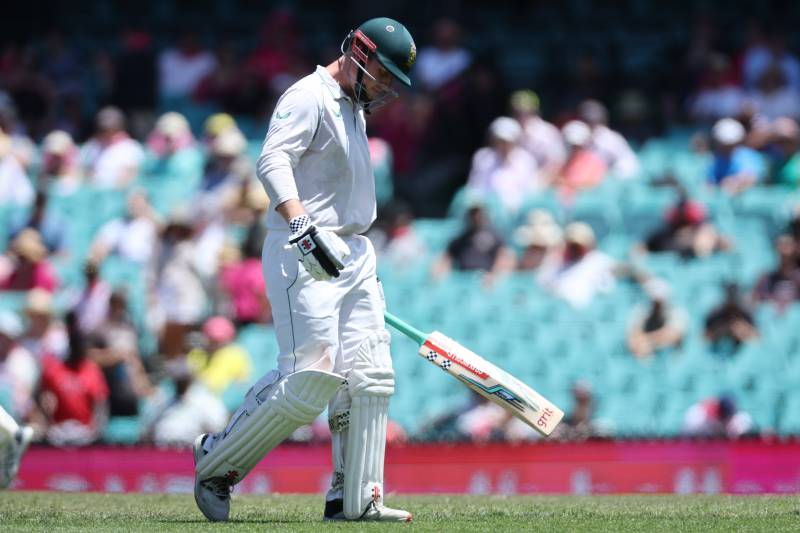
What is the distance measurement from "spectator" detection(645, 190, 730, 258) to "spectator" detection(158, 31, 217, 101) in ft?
19.9

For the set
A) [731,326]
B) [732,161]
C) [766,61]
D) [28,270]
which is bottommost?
[731,326]

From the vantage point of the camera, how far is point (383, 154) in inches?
520

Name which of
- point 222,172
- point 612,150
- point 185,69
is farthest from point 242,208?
point 185,69

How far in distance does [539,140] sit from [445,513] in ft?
23.3

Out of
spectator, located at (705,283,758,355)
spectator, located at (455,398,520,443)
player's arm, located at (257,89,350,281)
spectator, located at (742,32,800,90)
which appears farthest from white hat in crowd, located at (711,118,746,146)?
player's arm, located at (257,89,350,281)

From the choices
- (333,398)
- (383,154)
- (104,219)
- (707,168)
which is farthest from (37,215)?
(333,398)

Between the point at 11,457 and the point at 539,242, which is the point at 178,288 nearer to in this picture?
the point at 539,242

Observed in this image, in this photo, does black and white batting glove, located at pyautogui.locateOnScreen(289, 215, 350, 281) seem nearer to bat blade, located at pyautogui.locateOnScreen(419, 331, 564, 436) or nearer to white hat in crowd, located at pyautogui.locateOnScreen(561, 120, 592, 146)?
bat blade, located at pyautogui.locateOnScreen(419, 331, 564, 436)

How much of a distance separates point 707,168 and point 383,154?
9.15 feet

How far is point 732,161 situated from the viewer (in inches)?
496

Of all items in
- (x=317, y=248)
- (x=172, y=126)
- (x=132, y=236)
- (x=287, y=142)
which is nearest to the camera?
(x=317, y=248)

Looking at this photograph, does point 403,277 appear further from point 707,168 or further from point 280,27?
point 280,27

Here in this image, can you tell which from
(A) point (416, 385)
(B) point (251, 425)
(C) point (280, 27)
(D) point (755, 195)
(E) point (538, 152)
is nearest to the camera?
(B) point (251, 425)

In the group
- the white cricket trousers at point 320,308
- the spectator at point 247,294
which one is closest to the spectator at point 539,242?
the spectator at point 247,294
